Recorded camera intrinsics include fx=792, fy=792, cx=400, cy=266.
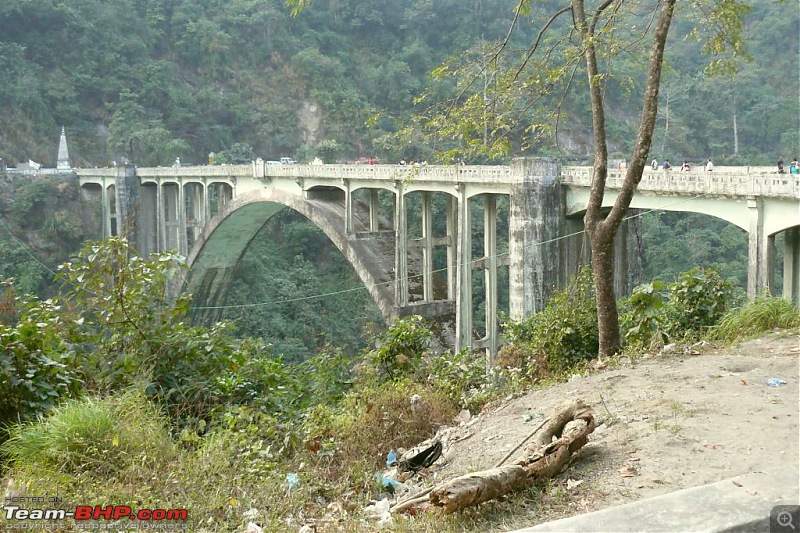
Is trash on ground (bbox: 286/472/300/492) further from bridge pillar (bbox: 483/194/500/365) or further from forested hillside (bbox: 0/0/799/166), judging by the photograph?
forested hillside (bbox: 0/0/799/166)

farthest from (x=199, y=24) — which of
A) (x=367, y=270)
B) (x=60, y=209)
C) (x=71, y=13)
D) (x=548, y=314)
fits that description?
(x=548, y=314)

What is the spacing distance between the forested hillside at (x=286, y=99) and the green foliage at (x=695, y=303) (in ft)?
87.3

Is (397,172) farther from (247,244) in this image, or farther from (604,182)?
(247,244)

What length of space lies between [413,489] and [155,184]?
36.2 m

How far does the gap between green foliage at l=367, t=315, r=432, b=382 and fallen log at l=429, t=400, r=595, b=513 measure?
10.8ft

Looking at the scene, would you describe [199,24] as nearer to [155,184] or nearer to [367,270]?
[155,184]

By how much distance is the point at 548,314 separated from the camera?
29.5 ft

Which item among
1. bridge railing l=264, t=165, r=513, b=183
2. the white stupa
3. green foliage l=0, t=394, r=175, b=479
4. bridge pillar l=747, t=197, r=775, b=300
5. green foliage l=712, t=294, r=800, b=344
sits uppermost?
the white stupa

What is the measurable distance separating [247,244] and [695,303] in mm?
30273

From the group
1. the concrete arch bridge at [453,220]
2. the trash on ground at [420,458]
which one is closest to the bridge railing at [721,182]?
the concrete arch bridge at [453,220]

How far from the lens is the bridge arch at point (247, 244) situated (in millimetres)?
24413

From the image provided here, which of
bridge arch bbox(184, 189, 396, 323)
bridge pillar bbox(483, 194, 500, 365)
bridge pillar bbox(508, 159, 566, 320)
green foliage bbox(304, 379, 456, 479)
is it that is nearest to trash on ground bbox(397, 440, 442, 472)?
green foliage bbox(304, 379, 456, 479)

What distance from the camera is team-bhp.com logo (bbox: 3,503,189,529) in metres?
3.95

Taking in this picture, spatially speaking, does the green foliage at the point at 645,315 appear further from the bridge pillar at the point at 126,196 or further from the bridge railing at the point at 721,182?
the bridge pillar at the point at 126,196
